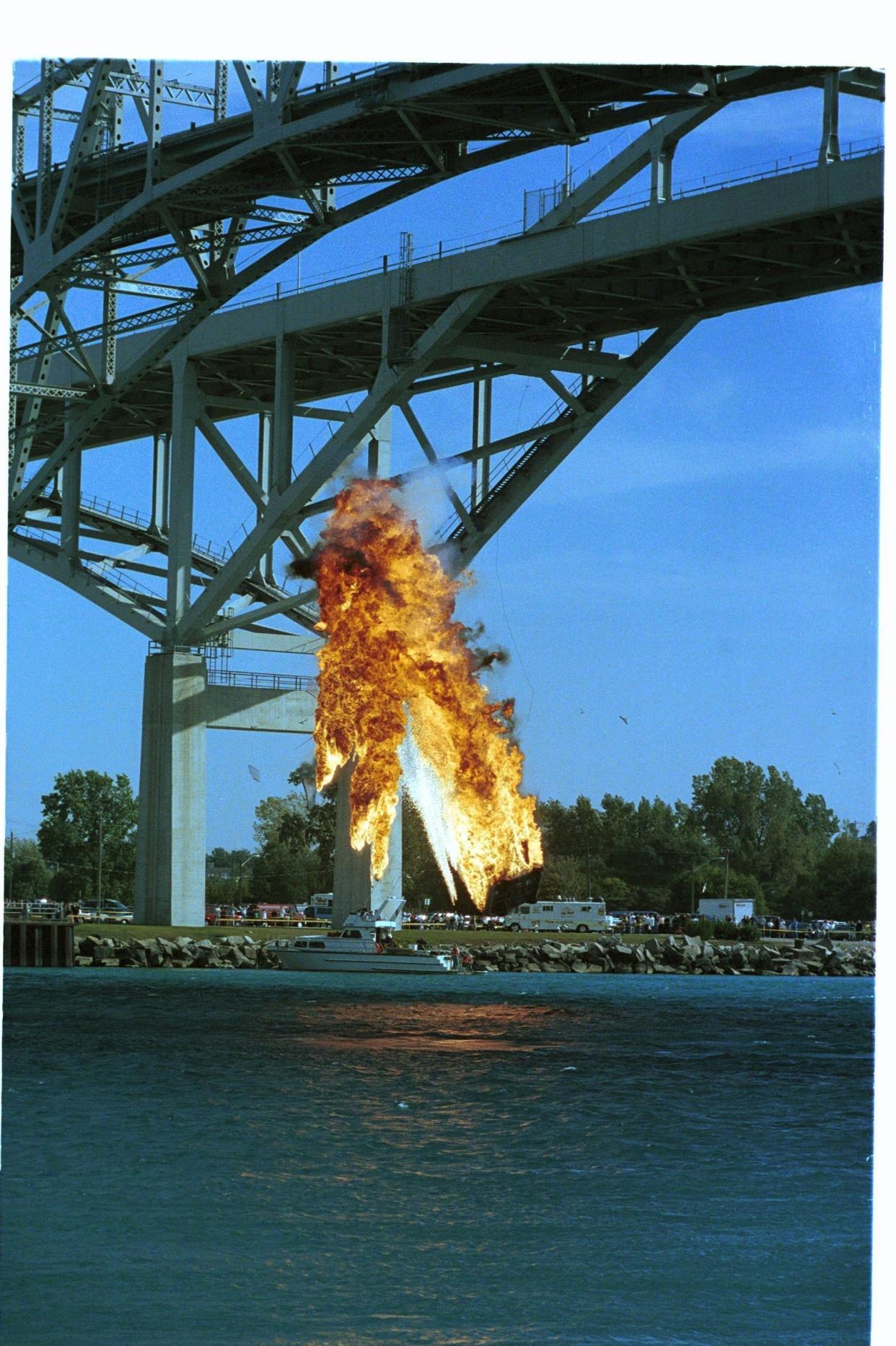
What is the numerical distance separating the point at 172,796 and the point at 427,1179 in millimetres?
33321

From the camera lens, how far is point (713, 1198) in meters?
20.1

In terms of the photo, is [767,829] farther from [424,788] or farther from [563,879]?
[424,788]

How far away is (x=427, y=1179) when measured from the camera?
20.8 metres

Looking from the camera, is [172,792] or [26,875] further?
A: [26,875]

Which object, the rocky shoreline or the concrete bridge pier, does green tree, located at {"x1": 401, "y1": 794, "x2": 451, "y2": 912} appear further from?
the concrete bridge pier

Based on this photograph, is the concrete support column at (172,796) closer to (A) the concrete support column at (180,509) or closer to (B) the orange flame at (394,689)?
(A) the concrete support column at (180,509)

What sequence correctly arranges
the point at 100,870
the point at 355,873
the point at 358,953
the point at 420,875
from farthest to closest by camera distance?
1. the point at 100,870
2. the point at 420,875
3. the point at 355,873
4. the point at 358,953

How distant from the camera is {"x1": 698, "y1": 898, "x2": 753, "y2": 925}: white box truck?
7594cm

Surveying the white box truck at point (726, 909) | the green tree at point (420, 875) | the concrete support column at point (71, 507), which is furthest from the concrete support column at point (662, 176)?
the white box truck at point (726, 909)

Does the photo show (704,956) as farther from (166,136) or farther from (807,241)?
(166,136)

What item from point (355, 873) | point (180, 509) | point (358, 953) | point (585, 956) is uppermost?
point (180, 509)

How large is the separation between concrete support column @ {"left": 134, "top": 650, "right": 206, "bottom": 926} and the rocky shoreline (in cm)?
115

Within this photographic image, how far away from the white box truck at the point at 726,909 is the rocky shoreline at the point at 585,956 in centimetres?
373

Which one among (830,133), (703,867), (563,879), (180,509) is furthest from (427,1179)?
(703,867)
